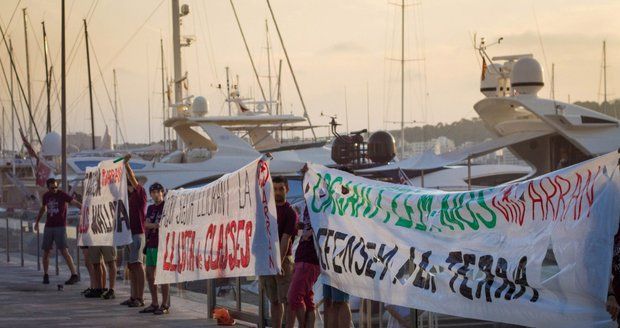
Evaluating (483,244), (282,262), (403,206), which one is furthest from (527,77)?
(483,244)

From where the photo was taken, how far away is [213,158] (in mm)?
42625

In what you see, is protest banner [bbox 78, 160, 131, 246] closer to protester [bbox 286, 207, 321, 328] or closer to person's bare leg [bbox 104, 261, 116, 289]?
person's bare leg [bbox 104, 261, 116, 289]

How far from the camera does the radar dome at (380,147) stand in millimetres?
28578

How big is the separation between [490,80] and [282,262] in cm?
2923

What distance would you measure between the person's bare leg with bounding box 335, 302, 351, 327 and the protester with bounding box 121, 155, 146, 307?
5.41m

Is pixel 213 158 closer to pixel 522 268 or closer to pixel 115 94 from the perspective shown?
pixel 522 268

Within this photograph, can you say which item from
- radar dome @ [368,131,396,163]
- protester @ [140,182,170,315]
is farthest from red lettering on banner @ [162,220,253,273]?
radar dome @ [368,131,396,163]

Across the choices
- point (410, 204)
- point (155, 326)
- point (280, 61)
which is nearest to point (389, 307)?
point (410, 204)

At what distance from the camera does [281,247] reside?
1169 cm

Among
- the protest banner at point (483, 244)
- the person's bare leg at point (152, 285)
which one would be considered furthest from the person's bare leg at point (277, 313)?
the person's bare leg at point (152, 285)

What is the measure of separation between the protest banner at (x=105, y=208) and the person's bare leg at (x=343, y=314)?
5.96 m

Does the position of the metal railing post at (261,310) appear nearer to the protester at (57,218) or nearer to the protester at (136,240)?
the protester at (136,240)

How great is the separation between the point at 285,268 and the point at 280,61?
52342 millimetres

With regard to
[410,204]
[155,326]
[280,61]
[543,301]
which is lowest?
[155,326]
